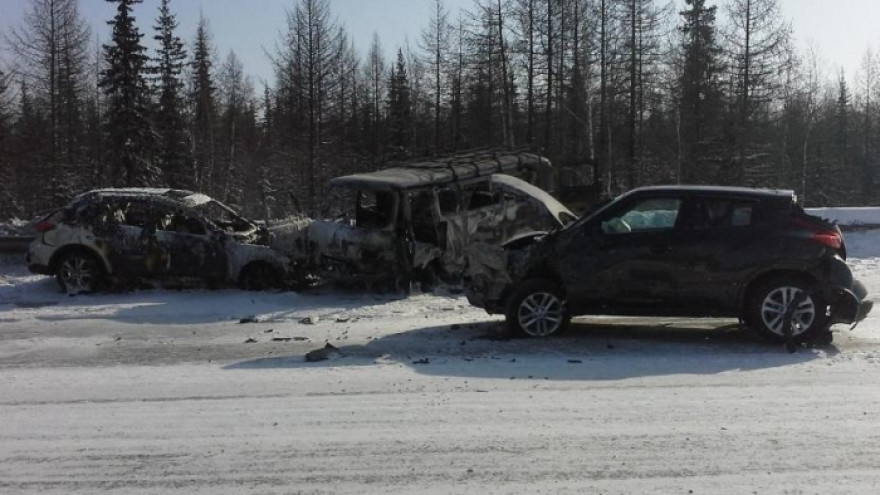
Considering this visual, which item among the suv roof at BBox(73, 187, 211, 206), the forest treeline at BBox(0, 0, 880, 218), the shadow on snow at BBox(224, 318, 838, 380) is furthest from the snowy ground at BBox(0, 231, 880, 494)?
the forest treeline at BBox(0, 0, 880, 218)

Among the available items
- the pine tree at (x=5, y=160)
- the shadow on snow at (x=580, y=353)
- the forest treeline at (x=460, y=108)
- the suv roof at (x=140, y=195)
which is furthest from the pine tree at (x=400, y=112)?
the shadow on snow at (x=580, y=353)

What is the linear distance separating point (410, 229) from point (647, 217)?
4.28 m

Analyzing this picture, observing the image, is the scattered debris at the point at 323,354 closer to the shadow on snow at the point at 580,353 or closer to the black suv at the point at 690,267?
the shadow on snow at the point at 580,353

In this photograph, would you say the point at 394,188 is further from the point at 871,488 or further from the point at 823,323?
the point at 871,488

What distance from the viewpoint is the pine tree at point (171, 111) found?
40.5m

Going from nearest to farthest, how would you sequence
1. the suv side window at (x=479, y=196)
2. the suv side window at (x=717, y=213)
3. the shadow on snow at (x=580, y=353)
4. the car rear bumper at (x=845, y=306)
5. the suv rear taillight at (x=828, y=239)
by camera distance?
the shadow on snow at (x=580, y=353) → the car rear bumper at (x=845, y=306) → the suv rear taillight at (x=828, y=239) → the suv side window at (x=717, y=213) → the suv side window at (x=479, y=196)

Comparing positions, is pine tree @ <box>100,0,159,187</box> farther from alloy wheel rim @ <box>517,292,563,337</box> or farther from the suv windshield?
alloy wheel rim @ <box>517,292,563,337</box>

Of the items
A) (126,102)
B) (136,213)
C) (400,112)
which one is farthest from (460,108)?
(136,213)

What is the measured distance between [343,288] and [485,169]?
3.15 metres

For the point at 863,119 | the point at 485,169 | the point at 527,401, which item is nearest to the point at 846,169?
the point at 863,119

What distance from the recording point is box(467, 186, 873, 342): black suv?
7449mm

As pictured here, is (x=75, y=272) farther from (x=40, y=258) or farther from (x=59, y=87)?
(x=59, y=87)

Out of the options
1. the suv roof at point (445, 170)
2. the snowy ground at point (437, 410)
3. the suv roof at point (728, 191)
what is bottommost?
the snowy ground at point (437, 410)

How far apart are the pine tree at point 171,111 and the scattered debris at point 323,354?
33712 millimetres
